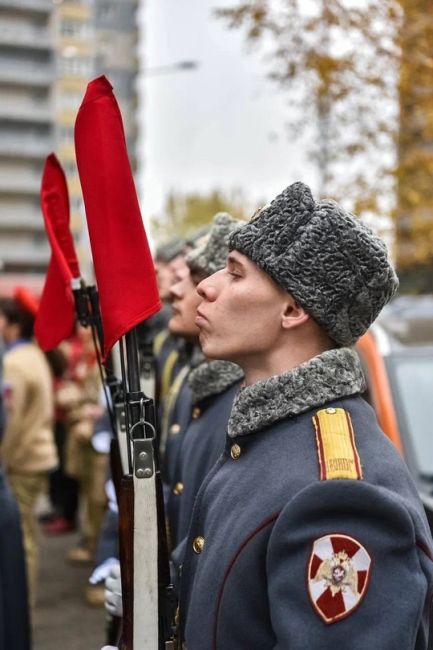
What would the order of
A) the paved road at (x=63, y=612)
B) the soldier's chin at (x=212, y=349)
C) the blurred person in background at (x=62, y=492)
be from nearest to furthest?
the soldier's chin at (x=212, y=349) < the paved road at (x=63, y=612) < the blurred person in background at (x=62, y=492)

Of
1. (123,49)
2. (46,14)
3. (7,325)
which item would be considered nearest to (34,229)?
(46,14)

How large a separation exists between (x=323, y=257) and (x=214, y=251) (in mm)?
1414

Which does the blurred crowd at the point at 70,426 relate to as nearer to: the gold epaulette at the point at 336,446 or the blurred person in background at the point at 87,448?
the blurred person in background at the point at 87,448

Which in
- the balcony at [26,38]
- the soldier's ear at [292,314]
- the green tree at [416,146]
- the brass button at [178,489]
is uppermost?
the balcony at [26,38]

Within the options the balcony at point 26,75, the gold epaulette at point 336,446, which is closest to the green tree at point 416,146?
the gold epaulette at point 336,446

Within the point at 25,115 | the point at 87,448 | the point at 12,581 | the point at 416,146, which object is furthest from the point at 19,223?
the point at 12,581

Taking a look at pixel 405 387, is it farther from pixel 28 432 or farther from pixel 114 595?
pixel 28 432

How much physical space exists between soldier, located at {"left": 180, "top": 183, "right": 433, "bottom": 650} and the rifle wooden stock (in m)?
0.10

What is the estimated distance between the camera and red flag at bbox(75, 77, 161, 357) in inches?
82.9

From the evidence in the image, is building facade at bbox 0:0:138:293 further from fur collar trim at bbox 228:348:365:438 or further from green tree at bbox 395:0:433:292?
fur collar trim at bbox 228:348:365:438

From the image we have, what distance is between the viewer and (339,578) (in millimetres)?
1693

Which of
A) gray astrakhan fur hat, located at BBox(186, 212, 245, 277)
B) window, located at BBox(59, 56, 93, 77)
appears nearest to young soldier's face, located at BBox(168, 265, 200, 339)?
gray astrakhan fur hat, located at BBox(186, 212, 245, 277)

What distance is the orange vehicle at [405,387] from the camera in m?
4.11

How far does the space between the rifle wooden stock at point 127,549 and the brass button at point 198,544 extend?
121 millimetres
